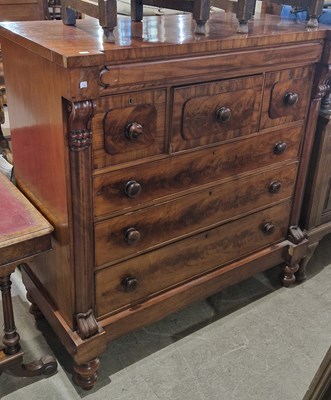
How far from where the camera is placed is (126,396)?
4.92ft

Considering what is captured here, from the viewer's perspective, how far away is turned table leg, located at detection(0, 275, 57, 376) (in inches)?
54.2

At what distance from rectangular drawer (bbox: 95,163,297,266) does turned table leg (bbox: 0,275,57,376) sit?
0.88 ft

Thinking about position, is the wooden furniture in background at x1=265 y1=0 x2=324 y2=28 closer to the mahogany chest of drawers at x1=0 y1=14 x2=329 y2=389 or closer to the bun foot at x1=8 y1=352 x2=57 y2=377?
the mahogany chest of drawers at x1=0 y1=14 x2=329 y2=389

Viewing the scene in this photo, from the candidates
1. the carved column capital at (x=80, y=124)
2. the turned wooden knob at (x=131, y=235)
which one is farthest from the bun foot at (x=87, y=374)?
the carved column capital at (x=80, y=124)

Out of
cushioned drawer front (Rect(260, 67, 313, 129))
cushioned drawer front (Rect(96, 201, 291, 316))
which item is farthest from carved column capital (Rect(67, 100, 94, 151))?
cushioned drawer front (Rect(260, 67, 313, 129))

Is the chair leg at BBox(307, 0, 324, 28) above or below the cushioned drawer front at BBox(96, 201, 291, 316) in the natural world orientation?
above

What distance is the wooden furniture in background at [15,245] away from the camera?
49.4 inches

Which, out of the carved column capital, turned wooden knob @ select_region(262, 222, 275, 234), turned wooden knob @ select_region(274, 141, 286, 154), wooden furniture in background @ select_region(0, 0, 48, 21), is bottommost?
turned wooden knob @ select_region(262, 222, 275, 234)

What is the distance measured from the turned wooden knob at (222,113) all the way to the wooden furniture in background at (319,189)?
1.65ft

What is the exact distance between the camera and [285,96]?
160 cm

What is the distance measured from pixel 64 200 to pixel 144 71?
15.2 inches

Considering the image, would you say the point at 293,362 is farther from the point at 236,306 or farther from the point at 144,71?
the point at 144,71

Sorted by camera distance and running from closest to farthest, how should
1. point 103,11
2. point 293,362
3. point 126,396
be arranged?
point 103,11
point 126,396
point 293,362

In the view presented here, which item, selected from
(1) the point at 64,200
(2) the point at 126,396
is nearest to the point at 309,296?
(2) the point at 126,396
